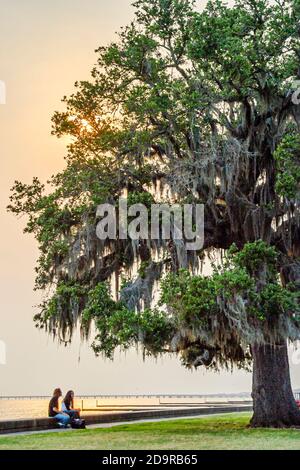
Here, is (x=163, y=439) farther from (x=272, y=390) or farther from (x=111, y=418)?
(x=111, y=418)

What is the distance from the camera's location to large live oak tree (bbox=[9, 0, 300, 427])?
1633 cm

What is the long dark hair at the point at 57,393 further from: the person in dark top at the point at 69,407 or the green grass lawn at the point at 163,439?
the green grass lawn at the point at 163,439

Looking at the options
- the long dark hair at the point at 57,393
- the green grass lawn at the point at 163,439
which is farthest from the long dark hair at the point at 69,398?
the green grass lawn at the point at 163,439

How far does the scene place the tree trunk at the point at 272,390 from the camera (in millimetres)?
18094

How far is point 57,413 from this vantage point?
18.0 metres

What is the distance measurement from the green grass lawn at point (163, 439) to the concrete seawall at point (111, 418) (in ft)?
4.32

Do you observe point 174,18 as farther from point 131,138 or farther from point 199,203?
point 199,203

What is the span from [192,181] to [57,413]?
6446mm

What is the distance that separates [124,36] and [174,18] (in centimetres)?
133

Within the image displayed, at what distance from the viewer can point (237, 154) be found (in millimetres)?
17609

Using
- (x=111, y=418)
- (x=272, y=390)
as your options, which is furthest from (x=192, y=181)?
(x=111, y=418)

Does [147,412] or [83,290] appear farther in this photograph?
[147,412]

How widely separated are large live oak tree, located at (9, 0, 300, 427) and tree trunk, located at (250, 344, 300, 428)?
0.10ft
